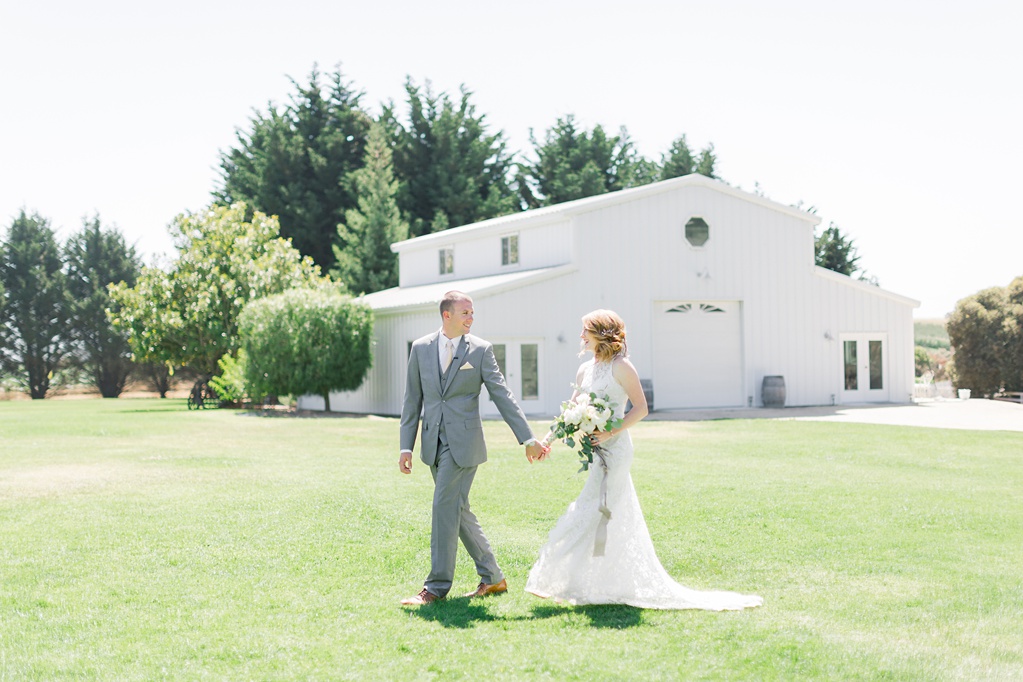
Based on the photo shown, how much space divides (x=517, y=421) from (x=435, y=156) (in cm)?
4846

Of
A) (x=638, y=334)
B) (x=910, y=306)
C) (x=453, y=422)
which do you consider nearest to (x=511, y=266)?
(x=638, y=334)

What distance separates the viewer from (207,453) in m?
17.8

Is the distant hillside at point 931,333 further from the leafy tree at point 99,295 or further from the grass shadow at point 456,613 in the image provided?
the grass shadow at point 456,613

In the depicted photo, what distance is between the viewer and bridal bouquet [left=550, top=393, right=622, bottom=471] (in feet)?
22.2

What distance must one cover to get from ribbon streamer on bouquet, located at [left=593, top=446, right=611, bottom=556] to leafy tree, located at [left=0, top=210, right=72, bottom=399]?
2102 inches

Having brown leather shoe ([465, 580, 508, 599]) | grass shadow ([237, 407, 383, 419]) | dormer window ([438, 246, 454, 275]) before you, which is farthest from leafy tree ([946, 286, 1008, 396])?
brown leather shoe ([465, 580, 508, 599])

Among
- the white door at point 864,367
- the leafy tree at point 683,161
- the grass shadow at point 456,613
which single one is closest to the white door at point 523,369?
the white door at point 864,367

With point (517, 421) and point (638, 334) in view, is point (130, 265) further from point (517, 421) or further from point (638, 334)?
point (517, 421)

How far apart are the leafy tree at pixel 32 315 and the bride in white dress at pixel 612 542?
53.3 metres

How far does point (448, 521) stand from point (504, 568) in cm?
134

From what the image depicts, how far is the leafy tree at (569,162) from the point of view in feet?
177

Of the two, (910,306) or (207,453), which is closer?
(207,453)

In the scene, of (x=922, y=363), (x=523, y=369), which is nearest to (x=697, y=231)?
(x=523, y=369)

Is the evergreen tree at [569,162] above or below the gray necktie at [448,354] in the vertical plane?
above
